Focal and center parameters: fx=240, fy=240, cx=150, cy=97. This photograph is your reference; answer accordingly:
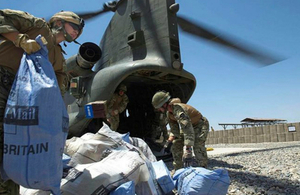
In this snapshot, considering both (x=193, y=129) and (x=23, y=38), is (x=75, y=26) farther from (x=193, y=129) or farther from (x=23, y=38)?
(x=193, y=129)

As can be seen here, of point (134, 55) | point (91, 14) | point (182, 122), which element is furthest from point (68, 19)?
point (91, 14)

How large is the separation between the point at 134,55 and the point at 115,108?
4.51 feet

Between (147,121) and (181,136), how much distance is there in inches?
146

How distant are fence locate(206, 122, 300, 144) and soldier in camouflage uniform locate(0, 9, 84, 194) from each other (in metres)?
12.7

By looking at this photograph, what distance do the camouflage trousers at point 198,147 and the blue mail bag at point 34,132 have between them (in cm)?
245

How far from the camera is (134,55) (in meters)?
5.72

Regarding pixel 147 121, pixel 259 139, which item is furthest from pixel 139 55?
pixel 259 139

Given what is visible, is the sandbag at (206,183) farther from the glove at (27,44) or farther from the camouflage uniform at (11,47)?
the glove at (27,44)

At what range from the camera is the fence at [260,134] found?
39.3 ft

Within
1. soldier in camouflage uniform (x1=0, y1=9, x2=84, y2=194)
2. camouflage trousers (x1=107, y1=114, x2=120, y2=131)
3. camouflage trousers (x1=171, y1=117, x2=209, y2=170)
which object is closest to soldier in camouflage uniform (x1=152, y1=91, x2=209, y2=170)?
camouflage trousers (x1=171, y1=117, x2=209, y2=170)

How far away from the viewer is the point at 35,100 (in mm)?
1253

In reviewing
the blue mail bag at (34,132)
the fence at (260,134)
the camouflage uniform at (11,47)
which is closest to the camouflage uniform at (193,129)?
the camouflage uniform at (11,47)

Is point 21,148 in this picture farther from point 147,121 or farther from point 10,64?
point 147,121

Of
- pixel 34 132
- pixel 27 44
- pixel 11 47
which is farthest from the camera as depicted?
pixel 11 47
